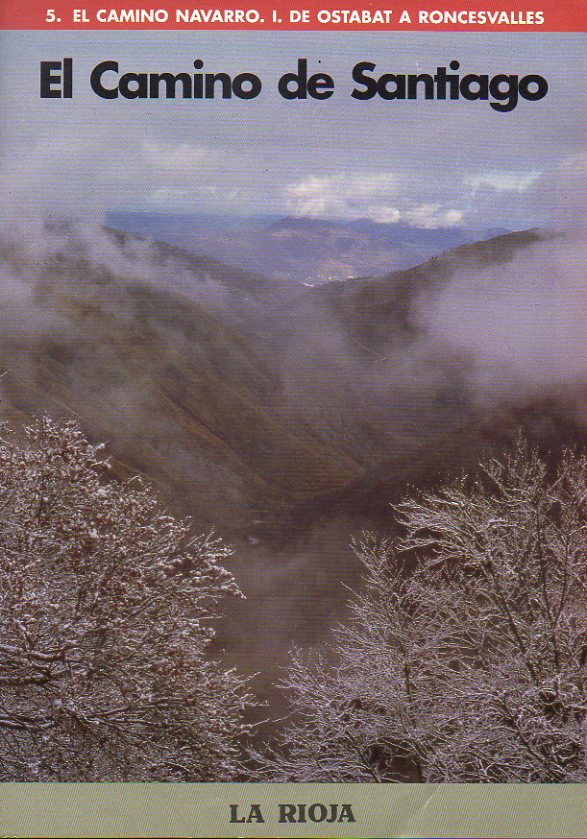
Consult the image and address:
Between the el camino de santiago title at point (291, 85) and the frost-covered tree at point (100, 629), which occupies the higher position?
the el camino de santiago title at point (291, 85)

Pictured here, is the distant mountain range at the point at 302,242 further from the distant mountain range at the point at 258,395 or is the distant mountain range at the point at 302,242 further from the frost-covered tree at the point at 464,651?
the frost-covered tree at the point at 464,651

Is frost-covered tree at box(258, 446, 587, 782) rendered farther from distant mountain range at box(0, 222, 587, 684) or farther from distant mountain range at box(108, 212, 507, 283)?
distant mountain range at box(108, 212, 507, 283)

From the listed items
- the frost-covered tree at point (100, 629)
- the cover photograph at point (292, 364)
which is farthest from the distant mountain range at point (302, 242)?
the frost-covered tree at point (100, 629)

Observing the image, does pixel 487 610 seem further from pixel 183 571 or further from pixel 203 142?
pixel 203 142

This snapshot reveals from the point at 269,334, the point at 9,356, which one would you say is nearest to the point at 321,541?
the point at 269,334

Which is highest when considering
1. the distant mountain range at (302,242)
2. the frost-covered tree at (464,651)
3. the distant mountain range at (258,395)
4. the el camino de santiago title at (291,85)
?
the el camino de santiago title at (291,85)

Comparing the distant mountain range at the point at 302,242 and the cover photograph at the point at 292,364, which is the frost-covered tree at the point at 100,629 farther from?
the distant mountain range at the point at 302,242

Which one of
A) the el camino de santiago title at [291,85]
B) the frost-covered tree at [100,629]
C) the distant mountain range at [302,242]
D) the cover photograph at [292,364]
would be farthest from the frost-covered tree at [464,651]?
the el camino de santiago title at [291,85]
